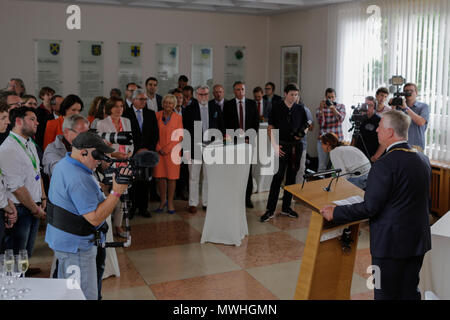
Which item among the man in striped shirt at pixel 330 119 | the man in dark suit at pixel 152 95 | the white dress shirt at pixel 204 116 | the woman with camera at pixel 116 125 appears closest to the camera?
the woman with camera at pixel 116 125

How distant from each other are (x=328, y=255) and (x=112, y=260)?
212 cm

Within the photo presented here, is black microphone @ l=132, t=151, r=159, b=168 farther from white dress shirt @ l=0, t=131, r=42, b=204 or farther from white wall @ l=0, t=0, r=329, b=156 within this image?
white wall @ l=0, t=0, r=329, b=156

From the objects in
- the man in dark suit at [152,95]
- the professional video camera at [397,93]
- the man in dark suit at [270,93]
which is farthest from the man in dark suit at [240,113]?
the man in dark suit at [270,93]

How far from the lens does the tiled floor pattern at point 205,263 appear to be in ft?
14.1

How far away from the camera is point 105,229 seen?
307 centimetres

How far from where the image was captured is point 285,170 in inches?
263

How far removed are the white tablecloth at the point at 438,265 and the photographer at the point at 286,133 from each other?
2.88 m

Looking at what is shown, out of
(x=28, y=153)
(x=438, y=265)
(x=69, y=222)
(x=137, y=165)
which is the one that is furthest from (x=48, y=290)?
(x=438, y=265)

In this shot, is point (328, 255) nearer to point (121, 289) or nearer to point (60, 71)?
point (121, 289)

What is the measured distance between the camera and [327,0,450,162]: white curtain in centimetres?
741

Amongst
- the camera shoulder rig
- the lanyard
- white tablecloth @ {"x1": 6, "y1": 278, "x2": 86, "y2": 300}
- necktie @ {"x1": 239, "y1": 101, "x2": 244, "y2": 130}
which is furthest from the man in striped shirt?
white tablecloth @ {"x1": 6, "y1": 278, "x2": 86, "y2": 300}

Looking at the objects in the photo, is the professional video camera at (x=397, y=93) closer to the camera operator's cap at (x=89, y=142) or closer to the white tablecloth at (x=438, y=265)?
the white tablecloth at (x=438, y=265)

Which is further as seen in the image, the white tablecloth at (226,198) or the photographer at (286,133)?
the photographer at (286,133)
